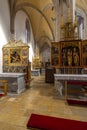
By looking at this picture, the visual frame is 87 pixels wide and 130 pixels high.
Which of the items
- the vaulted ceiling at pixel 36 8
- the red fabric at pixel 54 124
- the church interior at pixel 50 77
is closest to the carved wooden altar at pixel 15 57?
the church interior at pixel 50 77

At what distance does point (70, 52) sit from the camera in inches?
274

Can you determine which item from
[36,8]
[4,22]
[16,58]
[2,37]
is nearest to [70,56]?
[16,58]

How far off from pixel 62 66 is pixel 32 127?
4283 mm

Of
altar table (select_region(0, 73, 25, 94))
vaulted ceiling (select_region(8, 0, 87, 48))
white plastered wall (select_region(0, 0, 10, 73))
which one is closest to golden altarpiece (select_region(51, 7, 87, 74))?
altar table (select_region(0, 73, 25, 94))

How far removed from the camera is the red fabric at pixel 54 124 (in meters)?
3.11

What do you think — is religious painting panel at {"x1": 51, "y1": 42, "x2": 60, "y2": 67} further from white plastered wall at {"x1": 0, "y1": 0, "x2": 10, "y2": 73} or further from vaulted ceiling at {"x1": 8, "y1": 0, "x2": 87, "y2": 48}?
vaulted ceiling at {"x1": 8, "y1": 0, "x2": 87, "y2": 48}

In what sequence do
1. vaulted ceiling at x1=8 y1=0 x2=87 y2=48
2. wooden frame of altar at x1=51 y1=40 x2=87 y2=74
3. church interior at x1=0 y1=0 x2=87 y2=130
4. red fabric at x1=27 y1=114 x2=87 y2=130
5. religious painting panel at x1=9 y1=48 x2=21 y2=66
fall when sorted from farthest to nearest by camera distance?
vaulted ceiling at x1=8 y1=0 x2=87 y2=48 < religious painting panel at x1=9 y1=48 x2=21 y2=66 < wooden frame of altar at x1=51 y1=40 x2=87 y2=74 < church interior at x1=0 y1=0 x2=87 y2=130 < red fabric at x1=27 y1=114 x2=87 y2=130

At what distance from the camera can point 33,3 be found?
14.5 meters

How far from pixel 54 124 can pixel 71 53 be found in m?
4.38

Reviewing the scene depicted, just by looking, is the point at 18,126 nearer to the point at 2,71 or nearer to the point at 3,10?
the point at 2,71

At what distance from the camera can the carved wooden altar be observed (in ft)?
28.4

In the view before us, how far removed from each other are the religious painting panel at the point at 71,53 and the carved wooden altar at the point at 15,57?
262cm

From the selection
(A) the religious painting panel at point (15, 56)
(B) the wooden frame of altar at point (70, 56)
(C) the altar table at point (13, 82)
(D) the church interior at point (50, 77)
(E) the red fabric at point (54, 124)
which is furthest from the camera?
(A) the religious painting panel at point (15, 56)

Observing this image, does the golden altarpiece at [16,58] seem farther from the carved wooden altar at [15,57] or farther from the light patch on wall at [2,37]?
the light patch on wall at [2,37]
